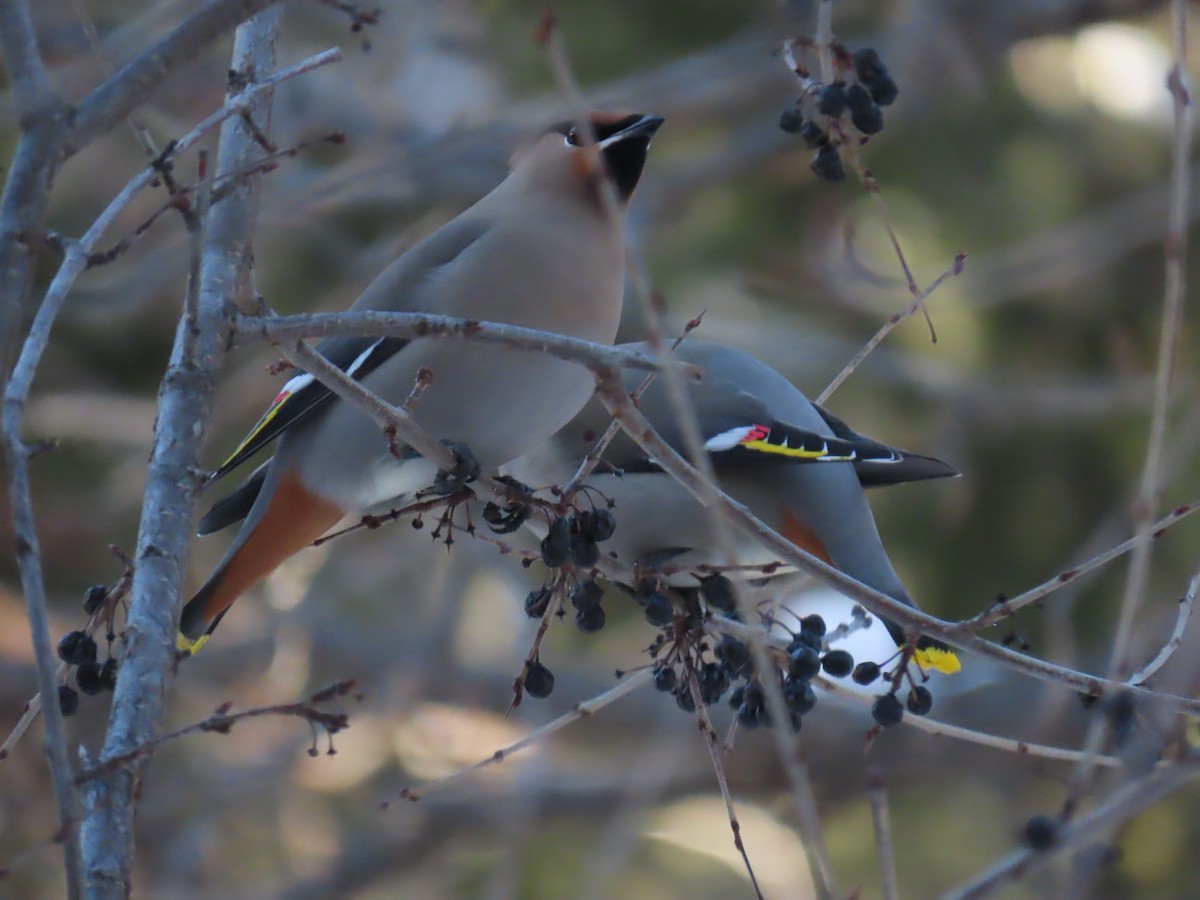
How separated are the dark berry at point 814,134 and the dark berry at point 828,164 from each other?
1 cm

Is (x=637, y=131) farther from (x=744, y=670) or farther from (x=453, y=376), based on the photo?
(x=744, y=670)

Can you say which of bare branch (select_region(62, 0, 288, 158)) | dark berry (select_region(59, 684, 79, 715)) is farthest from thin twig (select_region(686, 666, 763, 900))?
bare branch (select_region(62, 0, 288, 158))

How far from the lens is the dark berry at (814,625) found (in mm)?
2883

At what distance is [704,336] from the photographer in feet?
23.1

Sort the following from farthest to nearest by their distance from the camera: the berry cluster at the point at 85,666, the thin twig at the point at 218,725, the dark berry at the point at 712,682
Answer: the dark berry at the point at 712,682
the berry cluster at the point at 85,666
the thin twig at the point at 218,725

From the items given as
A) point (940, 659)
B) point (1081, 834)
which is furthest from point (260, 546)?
point (1081, 834)

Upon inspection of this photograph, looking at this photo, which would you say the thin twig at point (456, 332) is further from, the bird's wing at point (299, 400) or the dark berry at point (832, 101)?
the bird's wing at point (299, 400)

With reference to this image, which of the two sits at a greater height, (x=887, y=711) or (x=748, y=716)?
(x=748, y=716)

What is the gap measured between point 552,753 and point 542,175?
14.0 feet

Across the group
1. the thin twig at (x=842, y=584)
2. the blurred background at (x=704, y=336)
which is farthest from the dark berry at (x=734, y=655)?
the blurred background at (x=704, y=336)

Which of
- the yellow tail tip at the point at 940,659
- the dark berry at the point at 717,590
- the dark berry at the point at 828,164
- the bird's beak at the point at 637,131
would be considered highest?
the bird's beak at the point at 637,131

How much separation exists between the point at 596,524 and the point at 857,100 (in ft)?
2.69

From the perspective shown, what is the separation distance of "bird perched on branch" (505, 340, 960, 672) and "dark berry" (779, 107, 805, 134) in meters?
1.15

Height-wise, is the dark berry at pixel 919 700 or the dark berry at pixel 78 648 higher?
the dark berry at pixel 78 648
